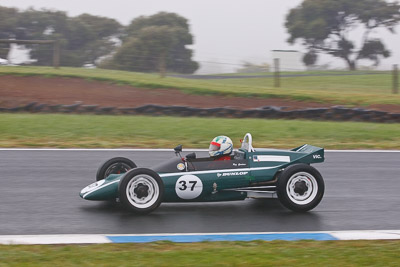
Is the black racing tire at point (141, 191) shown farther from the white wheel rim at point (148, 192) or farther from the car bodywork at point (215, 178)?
the car bodywork at point (215, 178)

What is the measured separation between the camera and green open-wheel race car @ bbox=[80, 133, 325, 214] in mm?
7238

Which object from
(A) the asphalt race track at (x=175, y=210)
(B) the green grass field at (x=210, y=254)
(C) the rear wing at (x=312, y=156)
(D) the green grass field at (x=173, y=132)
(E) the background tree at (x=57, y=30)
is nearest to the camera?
(B) the green grass field at (x=210, y=254)

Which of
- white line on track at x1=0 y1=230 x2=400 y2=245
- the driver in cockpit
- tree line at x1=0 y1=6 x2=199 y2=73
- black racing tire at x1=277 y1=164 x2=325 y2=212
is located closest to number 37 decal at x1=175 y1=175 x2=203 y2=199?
the driver in cockpit

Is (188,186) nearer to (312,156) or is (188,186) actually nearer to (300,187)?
(300,187)

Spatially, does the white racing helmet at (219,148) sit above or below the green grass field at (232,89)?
below

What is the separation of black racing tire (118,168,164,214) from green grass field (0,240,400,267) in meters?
1.14

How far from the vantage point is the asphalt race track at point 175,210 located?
691 cm

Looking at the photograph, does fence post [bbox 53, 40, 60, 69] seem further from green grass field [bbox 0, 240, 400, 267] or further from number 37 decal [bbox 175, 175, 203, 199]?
green grass field [bbox 0, 240, 400, 267]

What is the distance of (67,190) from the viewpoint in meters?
8.69

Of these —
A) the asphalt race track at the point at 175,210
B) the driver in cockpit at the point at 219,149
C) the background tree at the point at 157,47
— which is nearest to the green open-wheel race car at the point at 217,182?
the driver in cockpit at the point at 219,149

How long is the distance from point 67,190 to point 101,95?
11330 mm

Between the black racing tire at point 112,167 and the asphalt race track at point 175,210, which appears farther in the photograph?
the black racing tire at point 112,167

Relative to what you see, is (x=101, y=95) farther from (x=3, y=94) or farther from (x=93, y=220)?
(x=93, y=220)

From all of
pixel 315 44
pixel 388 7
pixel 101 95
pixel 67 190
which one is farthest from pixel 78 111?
pixel 388 7
